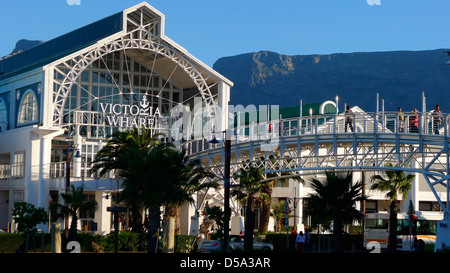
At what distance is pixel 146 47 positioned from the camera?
6088 cm

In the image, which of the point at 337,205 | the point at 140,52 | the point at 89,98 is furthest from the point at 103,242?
the point at 140,52

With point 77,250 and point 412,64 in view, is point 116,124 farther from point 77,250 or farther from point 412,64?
point 412,64

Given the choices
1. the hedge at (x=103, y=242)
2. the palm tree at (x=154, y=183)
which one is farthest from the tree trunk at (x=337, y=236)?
the hedge at (x=103, y=242)

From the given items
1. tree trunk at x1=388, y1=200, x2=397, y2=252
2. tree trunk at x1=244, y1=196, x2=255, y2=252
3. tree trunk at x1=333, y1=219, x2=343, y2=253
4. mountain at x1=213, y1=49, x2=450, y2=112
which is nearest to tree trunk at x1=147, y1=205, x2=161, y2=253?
tree trunk at x1=244, y1=196, x2=255, y2=252

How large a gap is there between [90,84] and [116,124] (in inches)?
192

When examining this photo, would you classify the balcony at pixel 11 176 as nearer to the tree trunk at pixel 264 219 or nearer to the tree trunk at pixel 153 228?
the tree trunk at pixel 264 219

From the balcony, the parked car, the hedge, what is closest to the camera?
the parked car

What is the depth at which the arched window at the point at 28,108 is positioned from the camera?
57.4 metres

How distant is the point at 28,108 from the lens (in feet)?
192

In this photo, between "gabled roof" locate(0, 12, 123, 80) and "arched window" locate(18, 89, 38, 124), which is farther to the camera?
"gabled roof" locate(0, 12, 123, 80)

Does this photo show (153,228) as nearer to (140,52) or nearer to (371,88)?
(140,52)

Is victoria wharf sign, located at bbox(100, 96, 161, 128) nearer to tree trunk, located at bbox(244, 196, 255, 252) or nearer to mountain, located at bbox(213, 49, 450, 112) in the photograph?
tree trunk, located at bbox(244, 196, 255, 252)

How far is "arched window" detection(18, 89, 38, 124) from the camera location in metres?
57.4
